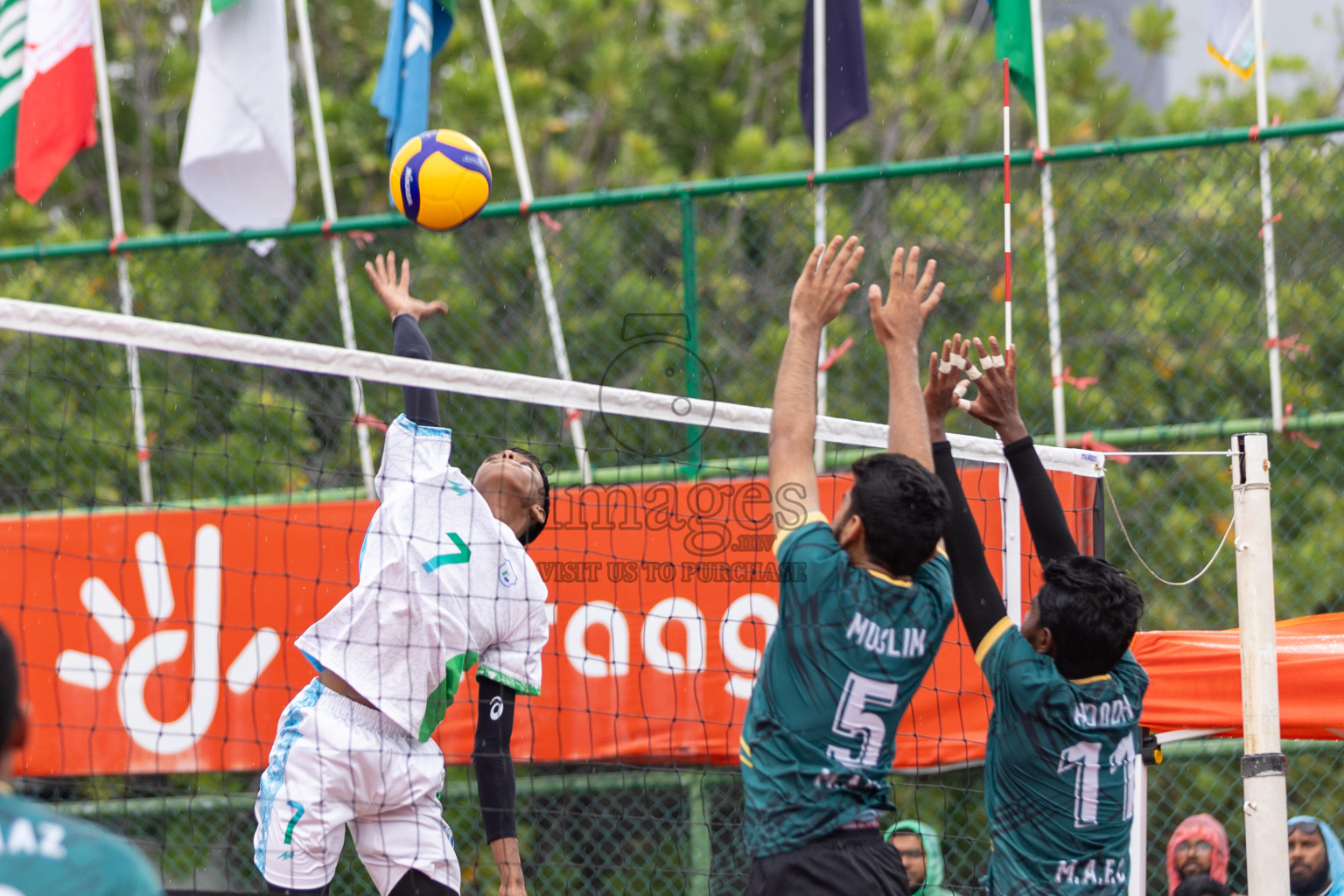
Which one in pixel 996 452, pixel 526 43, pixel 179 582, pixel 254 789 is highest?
pixel 526 43

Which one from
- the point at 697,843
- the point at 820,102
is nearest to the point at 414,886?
the point at 697,843

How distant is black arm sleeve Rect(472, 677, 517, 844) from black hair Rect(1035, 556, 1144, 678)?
5.45ft

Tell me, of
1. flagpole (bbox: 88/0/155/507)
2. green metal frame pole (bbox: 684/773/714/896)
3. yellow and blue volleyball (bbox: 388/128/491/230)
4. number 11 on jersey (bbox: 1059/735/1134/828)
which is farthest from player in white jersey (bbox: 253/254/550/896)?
flagpole (bbox: 88/0/155/507)

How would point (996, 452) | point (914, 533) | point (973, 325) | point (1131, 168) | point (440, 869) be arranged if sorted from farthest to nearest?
1. point (973, 325)
2. point (1131, 168)
3. point (996, 452)
4. point (440, 869)
5. point (914, 533)

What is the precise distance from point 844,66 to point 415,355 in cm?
382

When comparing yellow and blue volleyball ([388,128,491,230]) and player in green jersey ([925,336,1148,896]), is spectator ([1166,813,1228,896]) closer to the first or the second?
player in green jersey ([925,336,1148,896])

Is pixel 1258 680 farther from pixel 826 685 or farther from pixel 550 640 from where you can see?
pixel 550 640

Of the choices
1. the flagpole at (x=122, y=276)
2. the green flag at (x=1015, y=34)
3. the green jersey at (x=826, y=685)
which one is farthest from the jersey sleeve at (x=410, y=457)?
the green flag at (x=1015, y=34)

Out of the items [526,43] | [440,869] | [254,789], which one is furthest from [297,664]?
[526,43]

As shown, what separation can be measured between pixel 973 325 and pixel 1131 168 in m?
2.13

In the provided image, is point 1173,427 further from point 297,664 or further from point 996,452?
point 297,664

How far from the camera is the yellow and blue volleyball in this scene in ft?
16.2

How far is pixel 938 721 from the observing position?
536cm

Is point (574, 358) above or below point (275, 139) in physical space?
below
